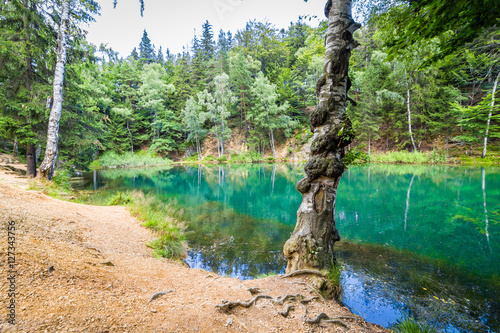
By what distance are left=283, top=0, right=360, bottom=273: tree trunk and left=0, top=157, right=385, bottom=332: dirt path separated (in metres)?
0.56

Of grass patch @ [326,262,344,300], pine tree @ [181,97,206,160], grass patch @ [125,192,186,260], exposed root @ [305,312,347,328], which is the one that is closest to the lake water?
grass patch @ [125,192,186,260]

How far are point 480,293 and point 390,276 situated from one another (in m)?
1.35

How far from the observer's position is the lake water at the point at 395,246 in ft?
11.4

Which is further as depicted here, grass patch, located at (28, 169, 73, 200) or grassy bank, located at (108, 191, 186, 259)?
grass patch, located at (28, 169, 73, 200)

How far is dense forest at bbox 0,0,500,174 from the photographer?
29.2ft

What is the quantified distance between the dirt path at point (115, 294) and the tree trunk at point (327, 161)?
56cm

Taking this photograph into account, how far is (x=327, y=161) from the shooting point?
3387 millimetres

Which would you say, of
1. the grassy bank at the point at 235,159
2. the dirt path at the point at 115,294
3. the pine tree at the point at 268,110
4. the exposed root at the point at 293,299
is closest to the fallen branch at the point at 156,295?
the dirt path at the point at 115,294

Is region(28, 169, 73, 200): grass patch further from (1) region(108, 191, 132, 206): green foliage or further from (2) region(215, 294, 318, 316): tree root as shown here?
(2) region(215, 294, 318, 316): tree root

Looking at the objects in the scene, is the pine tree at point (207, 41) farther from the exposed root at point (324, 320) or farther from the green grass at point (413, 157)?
the exposed root at point (324, 320)

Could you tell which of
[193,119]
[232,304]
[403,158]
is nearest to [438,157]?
[403,158]

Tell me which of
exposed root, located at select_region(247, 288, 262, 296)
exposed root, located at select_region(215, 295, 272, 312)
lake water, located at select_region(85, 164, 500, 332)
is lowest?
lake water, located at select_region(85, 164, 500, 332)

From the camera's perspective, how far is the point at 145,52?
52.2 metres

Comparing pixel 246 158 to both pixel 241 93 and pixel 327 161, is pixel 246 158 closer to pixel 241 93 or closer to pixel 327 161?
pixel 241 93
